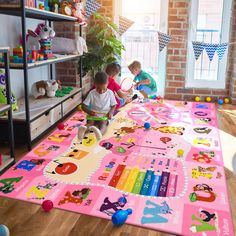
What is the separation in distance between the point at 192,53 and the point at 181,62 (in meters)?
0.19

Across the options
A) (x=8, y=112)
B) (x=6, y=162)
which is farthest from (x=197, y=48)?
(x=6, y=162)

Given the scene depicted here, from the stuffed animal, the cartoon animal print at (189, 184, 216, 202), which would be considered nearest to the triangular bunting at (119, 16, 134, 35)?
the stuffed animal

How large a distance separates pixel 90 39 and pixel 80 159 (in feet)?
7.45

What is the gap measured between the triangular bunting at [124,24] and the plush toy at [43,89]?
152 cm

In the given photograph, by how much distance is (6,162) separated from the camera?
226cm

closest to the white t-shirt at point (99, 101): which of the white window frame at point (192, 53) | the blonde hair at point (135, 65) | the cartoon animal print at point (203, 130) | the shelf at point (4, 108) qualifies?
the cartoon animal print at point (203, 130)

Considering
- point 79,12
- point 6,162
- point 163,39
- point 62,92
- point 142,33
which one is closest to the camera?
point 6,162

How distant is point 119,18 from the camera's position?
4410mm

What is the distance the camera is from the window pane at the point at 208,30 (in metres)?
4.32

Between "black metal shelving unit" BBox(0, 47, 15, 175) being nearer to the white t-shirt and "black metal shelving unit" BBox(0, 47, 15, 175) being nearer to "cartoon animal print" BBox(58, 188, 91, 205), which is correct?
"cartoon animal print" BBox(58, 188, 91, 205)

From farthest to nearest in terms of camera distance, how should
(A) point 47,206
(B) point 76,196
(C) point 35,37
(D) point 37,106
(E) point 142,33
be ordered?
(E) point 142,33 < (C) point 35,37 < (D) point 37,106 < (B) point 76,196 < (A) point 47,206

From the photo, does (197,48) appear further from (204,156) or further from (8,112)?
(8,112)

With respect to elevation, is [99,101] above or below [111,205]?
above

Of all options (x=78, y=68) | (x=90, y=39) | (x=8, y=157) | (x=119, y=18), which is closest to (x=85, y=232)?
(x=8, y=157)
